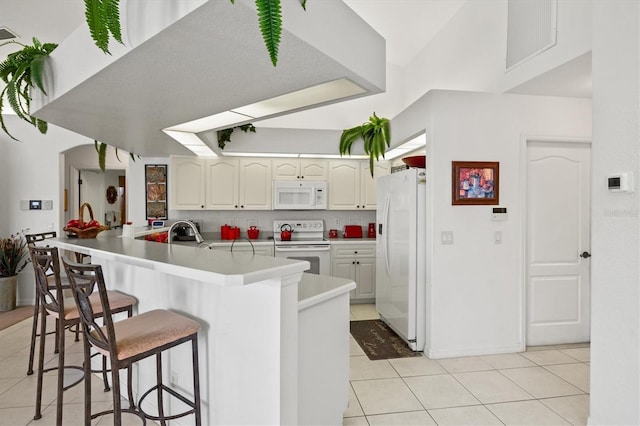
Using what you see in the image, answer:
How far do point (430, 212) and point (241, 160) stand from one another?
300 cm

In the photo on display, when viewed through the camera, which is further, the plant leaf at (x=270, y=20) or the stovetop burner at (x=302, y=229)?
the stovetop burner at (x=302, y=229)

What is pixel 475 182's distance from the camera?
3.25 m

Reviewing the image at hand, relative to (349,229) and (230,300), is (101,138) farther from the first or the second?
(349,229)

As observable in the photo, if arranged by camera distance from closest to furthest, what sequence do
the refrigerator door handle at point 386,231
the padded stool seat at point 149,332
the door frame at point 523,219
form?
the padded stool seat at point 149,332 < the door frame at point 523,219 < the refrigerator door handle at point 386,231

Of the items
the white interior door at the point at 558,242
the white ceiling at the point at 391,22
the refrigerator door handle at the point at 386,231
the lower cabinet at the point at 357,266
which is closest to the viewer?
the white ceiling at the point at 391,22

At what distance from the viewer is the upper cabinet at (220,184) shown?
5.13m

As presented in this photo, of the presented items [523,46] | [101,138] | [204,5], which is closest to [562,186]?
[523,46]

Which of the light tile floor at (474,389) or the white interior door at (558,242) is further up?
the white interior door at (558,242)

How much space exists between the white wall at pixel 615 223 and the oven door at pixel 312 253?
3266 millimetres

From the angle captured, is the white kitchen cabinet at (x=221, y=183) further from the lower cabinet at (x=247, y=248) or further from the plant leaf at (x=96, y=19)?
the plant leaf at (x=96, y=19)

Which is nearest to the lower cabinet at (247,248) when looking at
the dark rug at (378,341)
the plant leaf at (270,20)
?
the dark rug at (378,341)

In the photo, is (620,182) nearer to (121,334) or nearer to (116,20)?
(116,20)

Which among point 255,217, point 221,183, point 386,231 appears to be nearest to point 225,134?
point 221,183

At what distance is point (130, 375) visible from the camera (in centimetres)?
225
